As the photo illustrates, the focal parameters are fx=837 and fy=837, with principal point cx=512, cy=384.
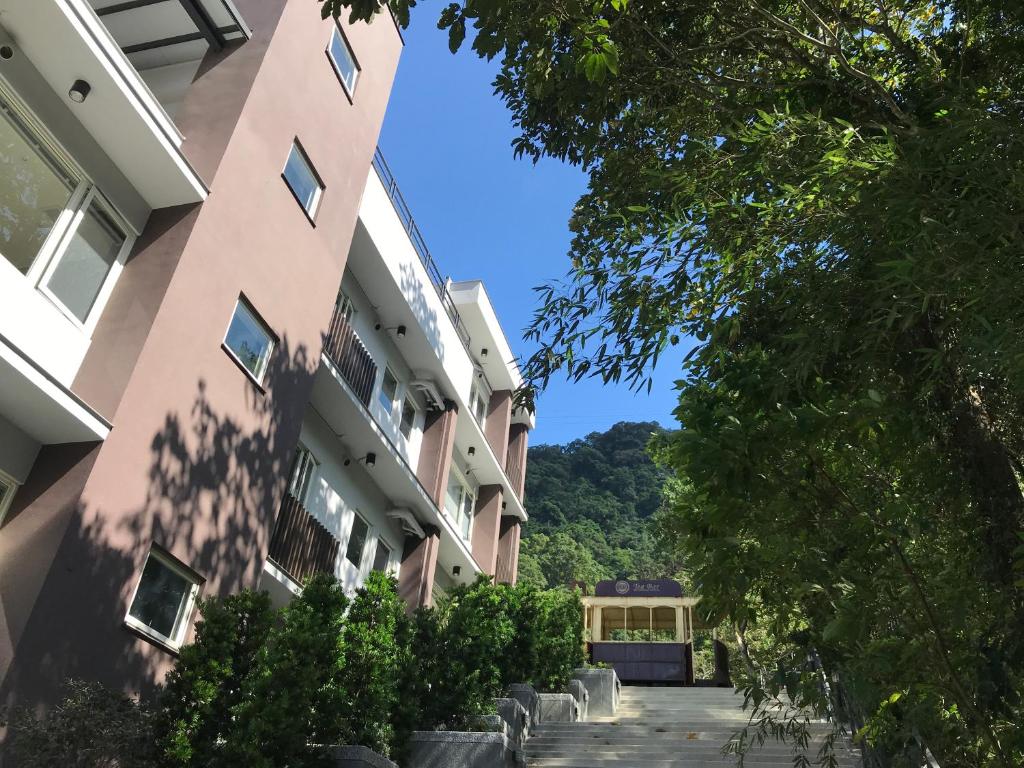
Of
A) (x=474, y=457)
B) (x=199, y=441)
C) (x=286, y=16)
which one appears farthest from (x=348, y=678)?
(x=474, y=457)

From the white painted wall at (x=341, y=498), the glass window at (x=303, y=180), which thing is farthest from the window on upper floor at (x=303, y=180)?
the white painted wall at (x=341, y=498)

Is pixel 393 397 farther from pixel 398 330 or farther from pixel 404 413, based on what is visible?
pixel 398 330

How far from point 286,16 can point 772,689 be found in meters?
10.4

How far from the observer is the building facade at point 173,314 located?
707cm

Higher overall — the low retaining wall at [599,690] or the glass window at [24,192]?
the glass window at [24,192]

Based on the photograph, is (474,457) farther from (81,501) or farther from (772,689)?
(772,689)

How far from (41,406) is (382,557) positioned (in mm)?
9468

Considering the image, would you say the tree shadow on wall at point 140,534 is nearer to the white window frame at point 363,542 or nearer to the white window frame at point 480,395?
the white window frame at point 363,542

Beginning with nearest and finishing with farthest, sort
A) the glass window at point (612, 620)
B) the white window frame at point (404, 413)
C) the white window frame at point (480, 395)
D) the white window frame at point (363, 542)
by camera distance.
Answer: the white window frame at point (363, 542) < the white window frame at point (404, 413) < the white window frame at point (480, 395) < the glass window at point (612, 620)

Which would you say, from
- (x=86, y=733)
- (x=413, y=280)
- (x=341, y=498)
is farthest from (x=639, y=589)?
(x=86, y=733)

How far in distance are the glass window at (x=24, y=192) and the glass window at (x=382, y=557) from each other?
9221 millimetres

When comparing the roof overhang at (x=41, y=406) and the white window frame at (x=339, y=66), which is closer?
the roof overhang at (x=41, y=406)

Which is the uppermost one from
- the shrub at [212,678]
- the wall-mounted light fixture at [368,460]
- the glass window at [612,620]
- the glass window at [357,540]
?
the wall-mounted light fixture at [368,460]

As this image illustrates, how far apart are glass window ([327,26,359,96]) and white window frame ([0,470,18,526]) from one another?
8.09m
